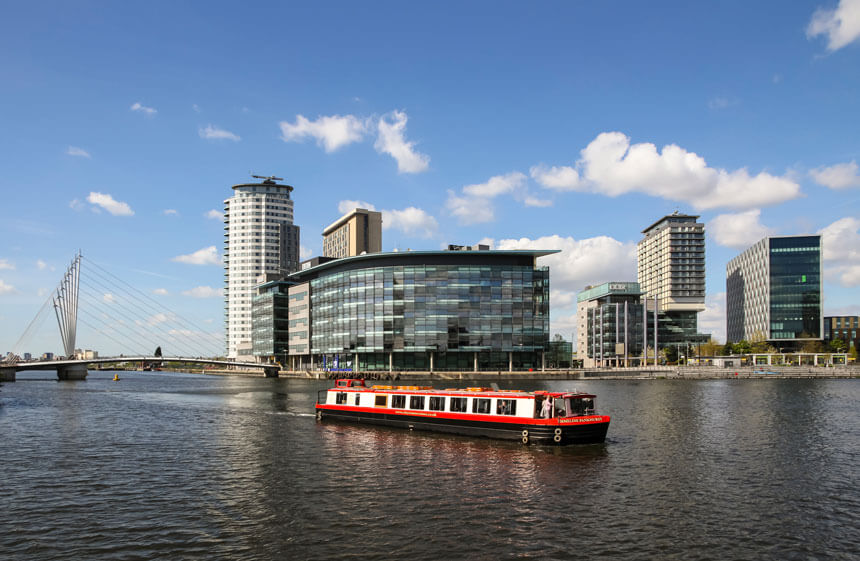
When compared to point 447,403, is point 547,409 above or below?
above

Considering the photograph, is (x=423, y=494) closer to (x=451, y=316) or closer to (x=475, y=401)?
(x=475, y=401)

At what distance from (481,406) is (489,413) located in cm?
108

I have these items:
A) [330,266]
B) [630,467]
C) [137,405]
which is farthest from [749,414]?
[330,266]

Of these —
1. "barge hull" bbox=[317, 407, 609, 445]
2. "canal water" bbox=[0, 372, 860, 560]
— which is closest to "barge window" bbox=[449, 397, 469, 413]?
"barge hull" bbox=[317, 407, 609, 445]

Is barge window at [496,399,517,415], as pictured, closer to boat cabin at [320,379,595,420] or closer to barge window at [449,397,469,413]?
boat cabin at [320,379,595,420]

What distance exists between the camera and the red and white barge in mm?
42469

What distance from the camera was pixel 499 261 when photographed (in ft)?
522

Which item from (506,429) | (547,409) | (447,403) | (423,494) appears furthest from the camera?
(447,403)

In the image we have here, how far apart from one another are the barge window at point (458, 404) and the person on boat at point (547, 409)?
699 cm

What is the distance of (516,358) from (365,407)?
10892 cm

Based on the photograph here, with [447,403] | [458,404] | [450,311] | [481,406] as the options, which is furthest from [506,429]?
[450,311]

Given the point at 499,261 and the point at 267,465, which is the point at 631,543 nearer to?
the point at 267,465

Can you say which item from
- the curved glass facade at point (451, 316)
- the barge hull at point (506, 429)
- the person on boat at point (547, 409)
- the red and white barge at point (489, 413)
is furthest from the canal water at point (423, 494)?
the curved glass facade at point (451, 316)

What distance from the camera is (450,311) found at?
514 feet
